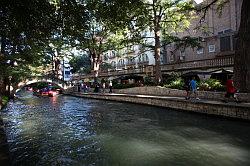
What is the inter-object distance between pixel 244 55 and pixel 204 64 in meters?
17.2

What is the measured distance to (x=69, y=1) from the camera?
998 cm

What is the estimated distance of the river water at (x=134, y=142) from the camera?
1139 cm

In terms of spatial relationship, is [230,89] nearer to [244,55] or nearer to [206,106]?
[206,106]

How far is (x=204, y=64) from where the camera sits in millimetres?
38781

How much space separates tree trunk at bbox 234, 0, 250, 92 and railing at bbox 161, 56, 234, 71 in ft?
44.2

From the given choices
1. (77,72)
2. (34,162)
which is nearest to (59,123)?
(34,162)

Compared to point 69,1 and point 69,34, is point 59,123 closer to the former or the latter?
point 69,34

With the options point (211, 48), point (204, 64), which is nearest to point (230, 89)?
point (204, 64)

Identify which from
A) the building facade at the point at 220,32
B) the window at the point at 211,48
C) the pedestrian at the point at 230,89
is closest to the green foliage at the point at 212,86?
the pedestrian at the point at 230,89

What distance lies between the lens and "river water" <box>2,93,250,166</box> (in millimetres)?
11392

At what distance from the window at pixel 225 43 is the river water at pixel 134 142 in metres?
25.5

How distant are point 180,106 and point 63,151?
1364 cm

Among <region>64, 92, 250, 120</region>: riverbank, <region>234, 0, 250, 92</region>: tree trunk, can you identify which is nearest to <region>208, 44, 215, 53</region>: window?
<region>64, 92, 250, 120</region>: riverbank

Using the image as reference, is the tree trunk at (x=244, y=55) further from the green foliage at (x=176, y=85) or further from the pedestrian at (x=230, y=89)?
the green foliage at (x=176, y=85)
